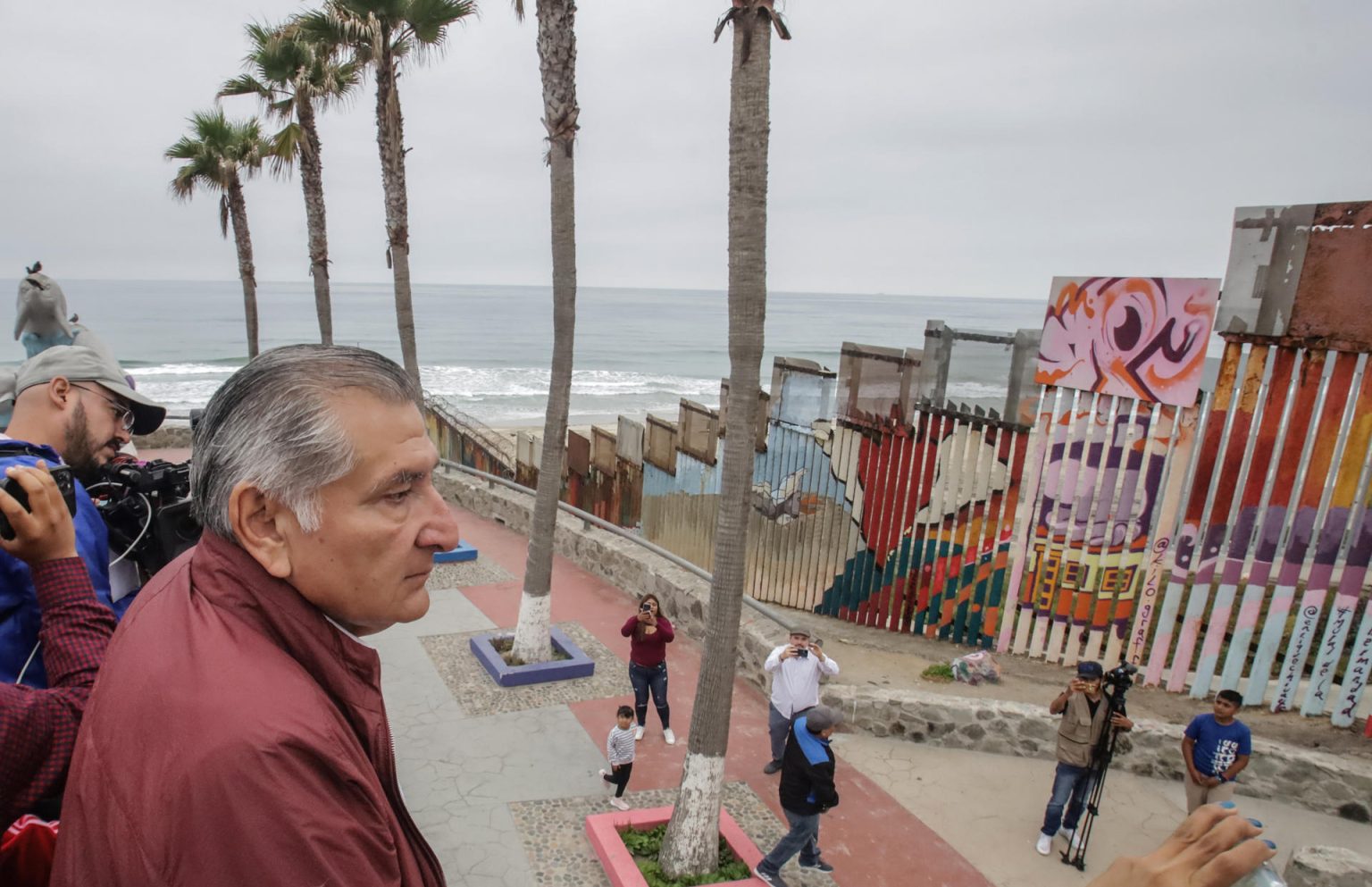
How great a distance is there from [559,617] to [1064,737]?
5760 millimetres

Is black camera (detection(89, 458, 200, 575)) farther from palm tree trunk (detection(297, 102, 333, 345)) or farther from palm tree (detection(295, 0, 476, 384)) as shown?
palm tree trunk (detection(297, 102, 333, 345))

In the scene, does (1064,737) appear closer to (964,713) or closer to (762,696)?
(964,713)

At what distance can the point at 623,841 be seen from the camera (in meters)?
5.48

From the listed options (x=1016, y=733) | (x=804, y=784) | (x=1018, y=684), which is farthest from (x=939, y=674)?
(x=804, y=784)

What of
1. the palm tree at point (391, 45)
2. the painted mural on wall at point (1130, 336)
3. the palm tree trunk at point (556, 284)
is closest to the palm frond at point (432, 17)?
the palm tree at point (391, 45)

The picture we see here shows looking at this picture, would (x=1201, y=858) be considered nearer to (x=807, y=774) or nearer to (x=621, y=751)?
(x=807, y=774)

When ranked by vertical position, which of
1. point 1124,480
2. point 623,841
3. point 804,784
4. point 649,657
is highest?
point 1124,480

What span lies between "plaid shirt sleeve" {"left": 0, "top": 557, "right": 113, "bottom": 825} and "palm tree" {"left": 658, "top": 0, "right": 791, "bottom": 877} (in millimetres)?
3120

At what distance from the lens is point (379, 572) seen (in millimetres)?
1184

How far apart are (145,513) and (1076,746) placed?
5.93 metres

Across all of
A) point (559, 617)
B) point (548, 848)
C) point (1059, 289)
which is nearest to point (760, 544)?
point (559, 617)

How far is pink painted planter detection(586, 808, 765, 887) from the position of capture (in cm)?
509

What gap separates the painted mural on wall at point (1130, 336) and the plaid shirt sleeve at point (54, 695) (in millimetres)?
8206

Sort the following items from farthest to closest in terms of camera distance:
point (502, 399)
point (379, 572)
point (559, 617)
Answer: point (502, 399), point (559, 617), point (379, 572)
